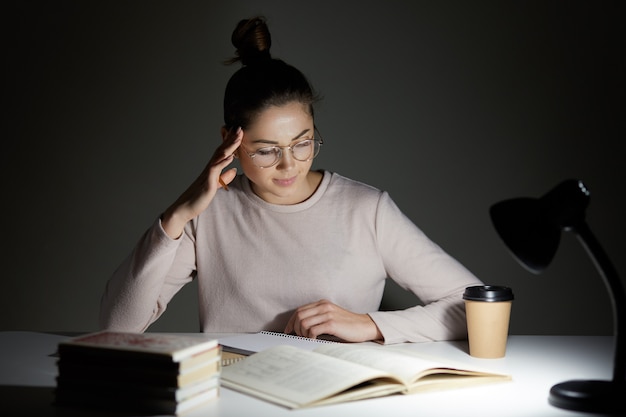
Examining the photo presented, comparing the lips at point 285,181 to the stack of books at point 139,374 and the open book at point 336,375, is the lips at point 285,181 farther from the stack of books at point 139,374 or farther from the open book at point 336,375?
the stack of books at point 139,374

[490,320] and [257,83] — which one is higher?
[257,83]

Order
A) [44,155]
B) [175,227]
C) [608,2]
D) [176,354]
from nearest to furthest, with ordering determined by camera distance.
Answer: [176,354]
[175,227]
[608,2]
[44,155]

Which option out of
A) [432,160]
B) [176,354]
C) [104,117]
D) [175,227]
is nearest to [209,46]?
[104,117]

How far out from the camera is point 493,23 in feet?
9.36

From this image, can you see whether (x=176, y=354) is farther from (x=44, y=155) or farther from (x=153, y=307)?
(x=44, y=155)

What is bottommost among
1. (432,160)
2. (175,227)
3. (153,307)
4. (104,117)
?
(153,307)

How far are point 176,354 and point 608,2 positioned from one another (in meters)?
2.27

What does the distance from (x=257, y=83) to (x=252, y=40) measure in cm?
14

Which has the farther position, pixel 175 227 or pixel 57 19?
pixel 57 19

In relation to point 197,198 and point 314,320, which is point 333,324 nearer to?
point 314,320

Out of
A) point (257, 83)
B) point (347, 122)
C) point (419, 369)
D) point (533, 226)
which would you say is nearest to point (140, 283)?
point (257, 83)

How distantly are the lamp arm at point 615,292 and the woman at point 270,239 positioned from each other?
0.60 m

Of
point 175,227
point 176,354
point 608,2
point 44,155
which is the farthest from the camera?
point 44,155

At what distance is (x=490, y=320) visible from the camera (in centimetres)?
159
